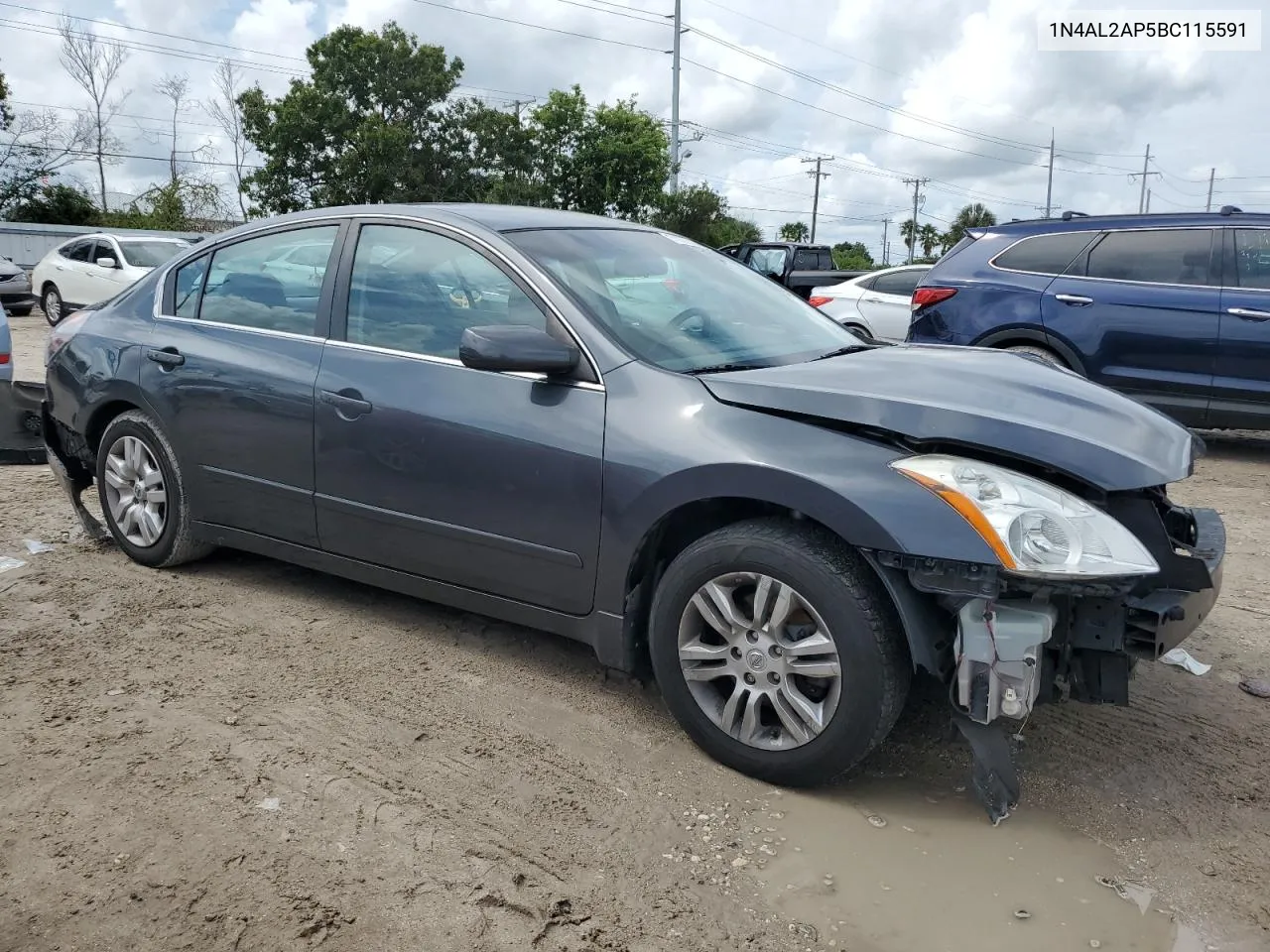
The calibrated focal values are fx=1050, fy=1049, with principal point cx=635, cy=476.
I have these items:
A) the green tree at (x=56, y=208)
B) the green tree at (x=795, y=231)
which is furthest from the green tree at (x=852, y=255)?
the green tree at (x=56, y=208)

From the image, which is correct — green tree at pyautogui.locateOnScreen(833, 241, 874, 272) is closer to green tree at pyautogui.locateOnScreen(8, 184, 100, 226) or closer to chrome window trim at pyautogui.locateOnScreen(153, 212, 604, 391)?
green tree at pyautogui.locateOnScreen(8, 184, 100, 226)

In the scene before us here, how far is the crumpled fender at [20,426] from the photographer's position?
221 inches

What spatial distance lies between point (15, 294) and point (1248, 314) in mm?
19139

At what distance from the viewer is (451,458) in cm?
344

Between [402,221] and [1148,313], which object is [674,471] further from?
[1148,313]

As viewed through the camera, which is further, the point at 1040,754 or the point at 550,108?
the point at 550,108

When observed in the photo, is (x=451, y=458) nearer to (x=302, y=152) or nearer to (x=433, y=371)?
(x=433, y=371)

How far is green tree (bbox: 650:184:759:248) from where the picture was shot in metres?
46.0

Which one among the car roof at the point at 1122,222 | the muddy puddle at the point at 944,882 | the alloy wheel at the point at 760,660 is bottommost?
the muddy puddle at the point at 944,882

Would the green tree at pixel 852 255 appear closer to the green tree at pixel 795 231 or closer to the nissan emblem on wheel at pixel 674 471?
the green tree at pixel 795 231

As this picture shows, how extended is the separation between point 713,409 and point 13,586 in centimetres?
330

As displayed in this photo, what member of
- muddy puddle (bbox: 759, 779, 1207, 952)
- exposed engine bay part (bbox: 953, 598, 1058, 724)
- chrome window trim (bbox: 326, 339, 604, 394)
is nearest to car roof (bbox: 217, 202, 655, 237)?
chrome window trim (bbox: 326, 339, 604, 394)

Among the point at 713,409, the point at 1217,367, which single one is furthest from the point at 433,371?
the point at 1217,367

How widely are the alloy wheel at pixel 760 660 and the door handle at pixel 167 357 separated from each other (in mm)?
2526
